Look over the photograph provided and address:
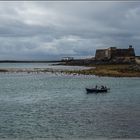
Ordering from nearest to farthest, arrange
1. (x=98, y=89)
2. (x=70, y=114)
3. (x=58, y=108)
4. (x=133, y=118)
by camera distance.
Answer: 1. (x=133, y=118)
2. (x=70, y=114)
3. (x=58, y=108)
4. (x=98, y=89)

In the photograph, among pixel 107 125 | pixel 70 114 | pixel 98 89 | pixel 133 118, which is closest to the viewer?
pixel 107 125

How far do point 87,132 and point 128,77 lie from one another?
74.4m

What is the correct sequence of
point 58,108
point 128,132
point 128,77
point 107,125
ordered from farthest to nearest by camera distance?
1. point 128,77
2. point 58,108
3. point 107,125
4. point 128,132

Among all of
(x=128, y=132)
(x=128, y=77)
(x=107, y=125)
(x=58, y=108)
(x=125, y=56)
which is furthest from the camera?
(x=125, y=56)

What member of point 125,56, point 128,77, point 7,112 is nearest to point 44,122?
point 7,112

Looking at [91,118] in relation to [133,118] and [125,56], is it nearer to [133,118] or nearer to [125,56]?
[133,118]

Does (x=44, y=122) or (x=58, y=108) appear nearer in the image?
(x=44, y=122)

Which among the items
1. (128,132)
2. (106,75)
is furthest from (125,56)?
(128,132)

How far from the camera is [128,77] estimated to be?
99.9 m

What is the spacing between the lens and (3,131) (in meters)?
27.2

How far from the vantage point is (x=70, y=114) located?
3603cm

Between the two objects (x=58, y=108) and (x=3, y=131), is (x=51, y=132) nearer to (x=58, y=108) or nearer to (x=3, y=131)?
(x=3, y=131)

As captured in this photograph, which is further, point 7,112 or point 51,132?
point 7,112

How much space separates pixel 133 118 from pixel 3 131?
12.0 metres
